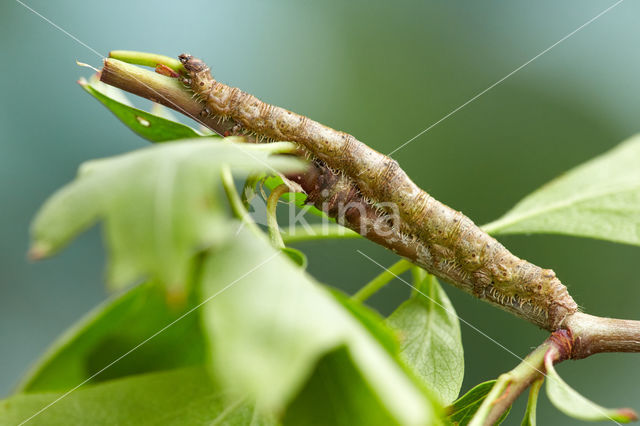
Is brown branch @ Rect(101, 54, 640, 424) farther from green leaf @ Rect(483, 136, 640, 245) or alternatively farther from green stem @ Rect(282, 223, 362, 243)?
green leaf @ Rect(483, 136, 640, 245)

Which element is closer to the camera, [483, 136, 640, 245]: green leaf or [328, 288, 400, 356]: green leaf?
[328, 288, 400, 356]: green leaf

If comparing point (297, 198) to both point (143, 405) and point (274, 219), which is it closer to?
point (274, 219)

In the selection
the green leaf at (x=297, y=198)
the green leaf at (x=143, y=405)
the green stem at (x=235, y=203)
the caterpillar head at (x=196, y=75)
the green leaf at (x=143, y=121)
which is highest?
the caterpillar head at (x=196, y=75)

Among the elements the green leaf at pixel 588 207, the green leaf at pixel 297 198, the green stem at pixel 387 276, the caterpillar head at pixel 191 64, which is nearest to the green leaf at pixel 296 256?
the green leaf at pixel 297 198

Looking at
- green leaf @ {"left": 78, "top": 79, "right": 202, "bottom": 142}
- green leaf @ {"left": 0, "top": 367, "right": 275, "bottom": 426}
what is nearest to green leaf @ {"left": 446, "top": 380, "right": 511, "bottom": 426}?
green leaf @ {"left": 0, "top": 367, "right": 275, "bottom": 426}

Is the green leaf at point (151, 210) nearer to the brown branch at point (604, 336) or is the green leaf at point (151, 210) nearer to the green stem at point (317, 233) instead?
the green stem at point (317, 233)

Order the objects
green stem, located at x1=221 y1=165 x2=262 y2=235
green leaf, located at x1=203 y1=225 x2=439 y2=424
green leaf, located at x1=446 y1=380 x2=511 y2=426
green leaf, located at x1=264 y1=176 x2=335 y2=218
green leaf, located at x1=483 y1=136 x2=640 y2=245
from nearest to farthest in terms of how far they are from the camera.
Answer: green leaf, located at x1=203 y1=225 x2=439 y2=424
green stem, located at x1=221 y1=165 x2=262 y2=235
green leaf, located at x1=446 y1=380 x2=511 y2=426
green leaf, located at x1=264 y1=176 x2=335 y2=218
green leaf, located at x1=483 y1=136 x2=640 y2=245

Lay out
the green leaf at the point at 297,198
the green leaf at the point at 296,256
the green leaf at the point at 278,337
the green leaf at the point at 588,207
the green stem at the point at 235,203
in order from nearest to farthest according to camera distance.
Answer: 1. the green leaf at the point at 278,337
2. the green stem at the point at 235,203
3. the green leaf at the point at 296,256
4. the green leaf at the point at 297,198
5. the green leaf at the point at 588,207

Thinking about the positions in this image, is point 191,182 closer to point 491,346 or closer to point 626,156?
point 626,156
